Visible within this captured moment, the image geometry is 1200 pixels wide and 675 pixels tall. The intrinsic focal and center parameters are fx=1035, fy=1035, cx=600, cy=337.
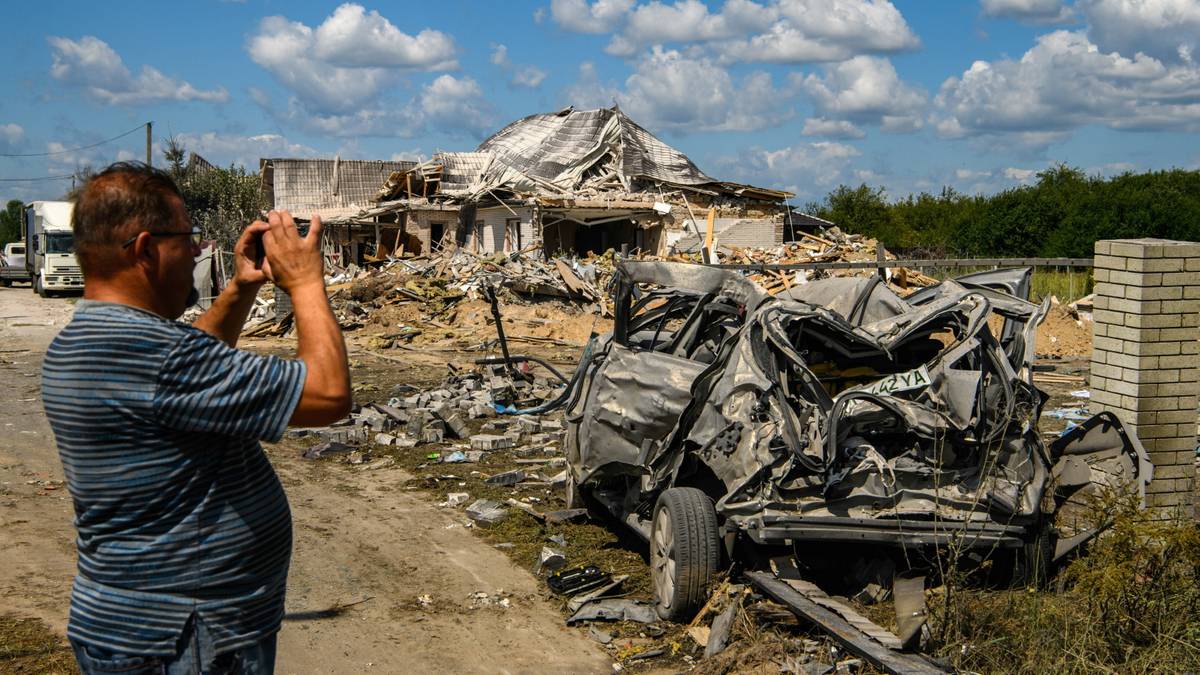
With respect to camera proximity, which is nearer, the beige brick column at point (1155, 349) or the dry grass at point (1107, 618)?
the dry grass at point (1107, 618)

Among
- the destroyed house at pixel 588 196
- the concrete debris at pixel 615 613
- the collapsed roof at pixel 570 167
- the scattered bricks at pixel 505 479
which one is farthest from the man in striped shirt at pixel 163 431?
the collapsed roof at pixel 570 167

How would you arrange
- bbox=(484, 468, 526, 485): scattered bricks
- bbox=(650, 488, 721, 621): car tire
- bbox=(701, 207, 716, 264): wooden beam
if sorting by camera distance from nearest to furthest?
bbox=(650, 488, 721, 621): car tire, bbox=(484, 468, 526, 485): scattered bricks, bbox=(701, 207, 716, 264): wooden beam

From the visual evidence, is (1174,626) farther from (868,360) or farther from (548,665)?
(548,665)

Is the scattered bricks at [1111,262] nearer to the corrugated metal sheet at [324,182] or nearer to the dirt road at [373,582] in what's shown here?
the dirt road at [373,582]

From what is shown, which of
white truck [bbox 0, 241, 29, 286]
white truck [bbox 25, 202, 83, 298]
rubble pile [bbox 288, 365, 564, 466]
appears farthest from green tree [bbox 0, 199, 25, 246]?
rubble pile [bbox 288, 365, 564, 466]

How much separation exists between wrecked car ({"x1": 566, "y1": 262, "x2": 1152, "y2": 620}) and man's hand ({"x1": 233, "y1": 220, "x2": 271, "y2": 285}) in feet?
11.3

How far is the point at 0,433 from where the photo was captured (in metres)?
12.5

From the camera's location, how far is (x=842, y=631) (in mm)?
5215

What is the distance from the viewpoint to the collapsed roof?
36.8 meters

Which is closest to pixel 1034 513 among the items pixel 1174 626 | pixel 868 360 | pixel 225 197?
pixel 1174 626

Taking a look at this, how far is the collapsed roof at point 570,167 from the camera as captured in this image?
3684 centimetres

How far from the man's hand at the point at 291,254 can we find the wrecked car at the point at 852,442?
3.58m

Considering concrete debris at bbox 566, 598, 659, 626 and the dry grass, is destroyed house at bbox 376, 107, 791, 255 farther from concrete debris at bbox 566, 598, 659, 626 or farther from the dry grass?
the dry grass

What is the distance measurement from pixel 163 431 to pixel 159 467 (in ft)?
0.29
